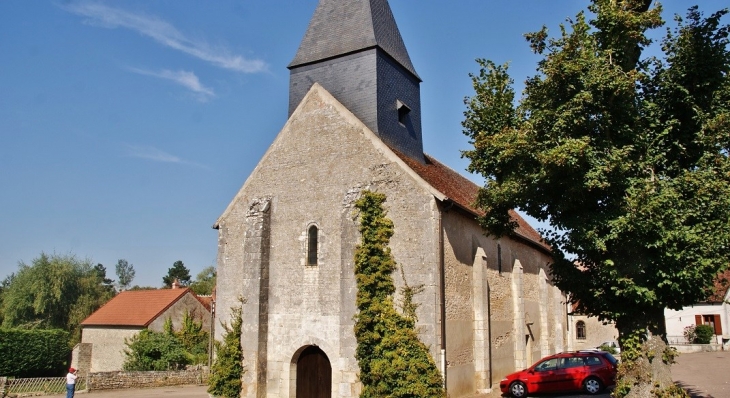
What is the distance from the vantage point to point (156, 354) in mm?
29062

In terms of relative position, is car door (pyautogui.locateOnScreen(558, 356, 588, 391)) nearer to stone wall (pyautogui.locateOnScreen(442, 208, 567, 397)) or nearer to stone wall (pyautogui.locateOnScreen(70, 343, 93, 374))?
stone wall (pyautogui.locateOnScreen(442, 208, 567, 397))

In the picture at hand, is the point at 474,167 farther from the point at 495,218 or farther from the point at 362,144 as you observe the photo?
the point at 362,144

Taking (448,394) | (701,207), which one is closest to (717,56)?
(701,207)

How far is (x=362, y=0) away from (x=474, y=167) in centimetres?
854

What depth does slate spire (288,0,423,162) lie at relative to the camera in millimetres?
17641

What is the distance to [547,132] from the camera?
11562mm

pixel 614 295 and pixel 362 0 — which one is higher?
pixel 362 0

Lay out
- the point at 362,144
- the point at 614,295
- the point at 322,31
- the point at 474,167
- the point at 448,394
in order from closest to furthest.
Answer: the point at 614,295 → the point at 474,167 → the point at 448,394 → the point at 362,144 → the point at 322,31

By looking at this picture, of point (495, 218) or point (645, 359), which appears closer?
point (645, 359)

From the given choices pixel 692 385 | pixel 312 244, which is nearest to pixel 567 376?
pixel 692 385

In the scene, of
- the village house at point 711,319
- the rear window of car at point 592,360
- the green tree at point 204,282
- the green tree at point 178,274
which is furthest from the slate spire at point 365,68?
the green tree at point 178,274

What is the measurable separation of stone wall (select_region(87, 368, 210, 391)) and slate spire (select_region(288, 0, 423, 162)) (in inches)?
503

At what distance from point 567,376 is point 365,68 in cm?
1121

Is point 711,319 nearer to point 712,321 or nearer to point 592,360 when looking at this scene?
point 712,321
